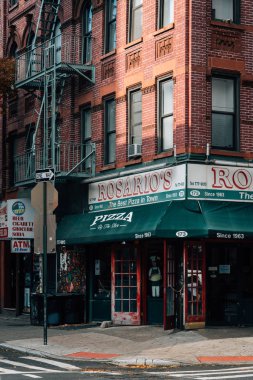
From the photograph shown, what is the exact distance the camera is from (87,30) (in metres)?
27.0

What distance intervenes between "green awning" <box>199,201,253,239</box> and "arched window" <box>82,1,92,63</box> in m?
7.99

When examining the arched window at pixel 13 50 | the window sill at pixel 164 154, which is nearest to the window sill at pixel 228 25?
the window sill at pixel 164 154

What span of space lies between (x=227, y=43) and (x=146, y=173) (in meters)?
4.06

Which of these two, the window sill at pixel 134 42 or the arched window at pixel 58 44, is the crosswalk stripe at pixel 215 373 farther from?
the arched window at pixel 58 44

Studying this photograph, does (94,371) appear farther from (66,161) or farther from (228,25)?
(66,161)

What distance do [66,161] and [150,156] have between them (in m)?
5.12

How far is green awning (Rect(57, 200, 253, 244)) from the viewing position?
20.3 m

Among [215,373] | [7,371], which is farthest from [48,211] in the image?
[215,373]

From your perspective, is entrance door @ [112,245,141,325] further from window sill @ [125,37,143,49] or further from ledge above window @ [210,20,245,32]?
ledge above window @ [210,20,245,32]

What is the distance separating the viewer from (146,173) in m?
22.8

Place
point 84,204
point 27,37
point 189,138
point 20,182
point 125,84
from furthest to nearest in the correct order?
point 27,37 < point 20,182 < point 84,204 < point 125,84 < point 189,138

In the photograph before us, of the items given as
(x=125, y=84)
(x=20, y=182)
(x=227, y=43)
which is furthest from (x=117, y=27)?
(x=20, y=182)

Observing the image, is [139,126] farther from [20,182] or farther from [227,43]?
[20,182]

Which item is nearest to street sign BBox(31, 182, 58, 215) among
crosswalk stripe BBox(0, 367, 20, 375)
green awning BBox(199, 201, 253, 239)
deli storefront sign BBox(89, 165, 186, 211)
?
deli storefront sign BBox(89, 165, 186, 211)
